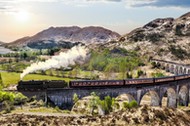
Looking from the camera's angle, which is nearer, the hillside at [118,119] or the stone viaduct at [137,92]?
the hillside at [118,119]

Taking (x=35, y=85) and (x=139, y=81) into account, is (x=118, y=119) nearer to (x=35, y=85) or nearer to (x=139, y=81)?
(x=35, y=85)

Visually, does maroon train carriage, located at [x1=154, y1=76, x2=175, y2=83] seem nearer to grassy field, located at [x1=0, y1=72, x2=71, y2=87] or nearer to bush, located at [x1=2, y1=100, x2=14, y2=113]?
bush, located at [x1=2, y1=100, x2=14, y2=113]

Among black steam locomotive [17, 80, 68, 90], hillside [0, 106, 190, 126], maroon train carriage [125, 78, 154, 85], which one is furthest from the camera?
maroon train carriage [125, 78, 154, 85]

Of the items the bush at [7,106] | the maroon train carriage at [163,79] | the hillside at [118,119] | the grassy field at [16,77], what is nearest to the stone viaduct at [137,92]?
the maroon train carriage at [163,79]

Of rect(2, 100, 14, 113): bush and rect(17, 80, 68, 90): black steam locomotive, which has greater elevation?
rect(17, 80, 68, 90): black steam locomotive

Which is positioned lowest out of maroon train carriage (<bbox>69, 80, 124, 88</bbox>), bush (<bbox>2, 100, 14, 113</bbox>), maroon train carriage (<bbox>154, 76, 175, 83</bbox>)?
bush (<bbox>2, 100, 14, 113</bbox>)

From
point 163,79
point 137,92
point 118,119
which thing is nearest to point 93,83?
point 137,92

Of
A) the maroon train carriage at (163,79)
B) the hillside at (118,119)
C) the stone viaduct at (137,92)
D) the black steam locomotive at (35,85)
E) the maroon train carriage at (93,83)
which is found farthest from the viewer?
the maroon train carriage at (163,79)

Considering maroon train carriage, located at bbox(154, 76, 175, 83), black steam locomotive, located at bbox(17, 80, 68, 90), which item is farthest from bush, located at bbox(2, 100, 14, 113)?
maroon train carriage, located at bbox(154, 76, 175, 83)

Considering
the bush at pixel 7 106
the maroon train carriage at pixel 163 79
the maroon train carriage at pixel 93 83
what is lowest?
the bush at pixel 7 106

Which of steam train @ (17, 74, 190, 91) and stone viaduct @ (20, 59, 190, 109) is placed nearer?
stone viaduct @ (20, 59, 190, 109)

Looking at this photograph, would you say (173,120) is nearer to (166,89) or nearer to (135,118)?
(135,118)

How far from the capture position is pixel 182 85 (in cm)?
8200

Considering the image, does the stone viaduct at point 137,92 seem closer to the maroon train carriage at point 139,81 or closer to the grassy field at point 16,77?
the maroon train carriage at point 139,81
